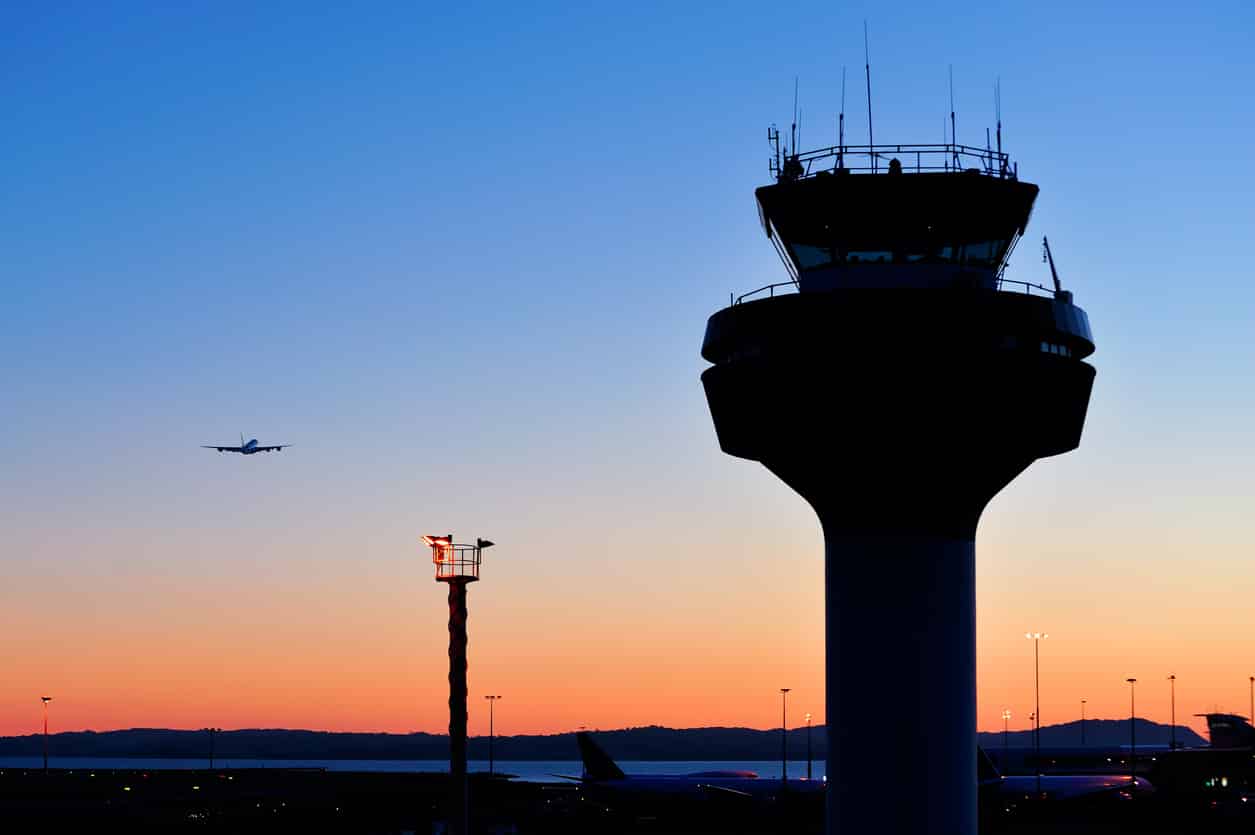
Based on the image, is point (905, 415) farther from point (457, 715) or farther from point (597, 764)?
point (597, 764)

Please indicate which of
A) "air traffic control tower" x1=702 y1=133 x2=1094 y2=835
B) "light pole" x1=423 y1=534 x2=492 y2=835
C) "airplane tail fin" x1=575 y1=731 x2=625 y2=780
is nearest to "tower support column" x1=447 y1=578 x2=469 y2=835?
"light pole" x1=423 y1=534 x2=492 y2=835

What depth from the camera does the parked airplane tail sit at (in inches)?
6880

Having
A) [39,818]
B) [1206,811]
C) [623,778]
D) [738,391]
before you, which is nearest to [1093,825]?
[1206,811]

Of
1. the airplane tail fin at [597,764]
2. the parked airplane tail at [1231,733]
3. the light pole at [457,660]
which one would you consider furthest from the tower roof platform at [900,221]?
the parked airplane tail at [1231,733]

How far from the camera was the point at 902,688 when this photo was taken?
33500 mm

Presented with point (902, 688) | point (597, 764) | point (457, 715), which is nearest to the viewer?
point (902, 688)

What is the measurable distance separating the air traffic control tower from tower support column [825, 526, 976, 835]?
1.4 inches

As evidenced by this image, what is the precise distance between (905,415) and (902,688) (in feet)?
20.0

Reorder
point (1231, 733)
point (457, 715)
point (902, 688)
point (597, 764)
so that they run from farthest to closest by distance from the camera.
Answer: point (1231, 733) < point (597, 764) < point (457, 715) < point (902, 688)

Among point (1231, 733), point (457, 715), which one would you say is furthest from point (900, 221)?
point (1231, 733)

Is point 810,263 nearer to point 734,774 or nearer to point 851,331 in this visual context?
point 851,331

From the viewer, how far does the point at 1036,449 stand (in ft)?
115

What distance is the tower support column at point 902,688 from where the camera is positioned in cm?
3331

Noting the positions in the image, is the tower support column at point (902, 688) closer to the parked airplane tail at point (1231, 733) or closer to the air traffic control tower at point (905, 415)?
the air traffic control tower at point (905, 415)
